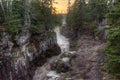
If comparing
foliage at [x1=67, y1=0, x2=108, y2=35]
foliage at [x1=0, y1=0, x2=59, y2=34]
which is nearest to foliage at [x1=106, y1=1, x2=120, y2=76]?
foliage at [x1=0, y1=0, x2=59, y2=34]

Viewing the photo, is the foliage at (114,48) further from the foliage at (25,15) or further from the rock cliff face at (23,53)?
the foliage at (25,15)

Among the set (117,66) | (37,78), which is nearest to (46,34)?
(37,78)

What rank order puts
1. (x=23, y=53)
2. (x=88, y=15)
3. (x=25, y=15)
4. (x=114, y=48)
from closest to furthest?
(x=114, y=48), (x=23, y=53), (x=25, y=15), (x=88, y=15)

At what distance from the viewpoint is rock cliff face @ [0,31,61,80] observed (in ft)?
66.7

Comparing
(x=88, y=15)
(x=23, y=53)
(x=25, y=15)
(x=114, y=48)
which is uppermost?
(x=25, y=15)

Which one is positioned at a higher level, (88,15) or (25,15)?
(25,15)

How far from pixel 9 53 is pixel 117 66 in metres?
11.8

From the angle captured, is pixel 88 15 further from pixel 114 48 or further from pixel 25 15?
pixel 114 48

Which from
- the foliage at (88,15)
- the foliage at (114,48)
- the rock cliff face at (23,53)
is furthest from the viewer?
the foliage at (88,15)

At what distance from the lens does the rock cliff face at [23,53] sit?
2034 cm

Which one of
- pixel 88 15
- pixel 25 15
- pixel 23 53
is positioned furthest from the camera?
pixel 88 15

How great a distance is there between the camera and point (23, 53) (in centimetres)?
2362

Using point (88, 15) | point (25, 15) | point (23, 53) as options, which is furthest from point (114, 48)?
point (88, 15)

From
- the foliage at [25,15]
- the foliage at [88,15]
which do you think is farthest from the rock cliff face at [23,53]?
the foliage at [88,15]
